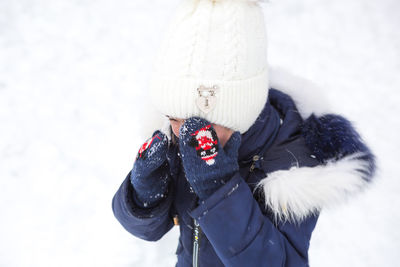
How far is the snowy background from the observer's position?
164 centimetres

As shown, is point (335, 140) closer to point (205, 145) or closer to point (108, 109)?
point (205, 145)

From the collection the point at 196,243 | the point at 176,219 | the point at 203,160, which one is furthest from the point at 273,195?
the point at 176,219

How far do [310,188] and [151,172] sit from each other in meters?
0.49

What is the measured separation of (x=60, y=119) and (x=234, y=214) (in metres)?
1.96

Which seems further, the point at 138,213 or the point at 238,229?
the point at 138,213

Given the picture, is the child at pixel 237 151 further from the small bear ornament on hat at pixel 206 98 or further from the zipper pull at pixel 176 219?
the zipper pull at pixel 176 219

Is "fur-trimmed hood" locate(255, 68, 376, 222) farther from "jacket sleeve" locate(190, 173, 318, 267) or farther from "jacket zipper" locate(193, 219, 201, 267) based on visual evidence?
"jacket zipper" locate(193, 219, 201, 267)

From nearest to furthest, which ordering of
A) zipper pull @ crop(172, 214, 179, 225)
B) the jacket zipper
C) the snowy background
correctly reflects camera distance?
the jacket zipper
zipper pull @ crop(172, 214, 179, 225)
the snowy background

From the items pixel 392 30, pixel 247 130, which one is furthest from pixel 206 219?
pixel 392 30

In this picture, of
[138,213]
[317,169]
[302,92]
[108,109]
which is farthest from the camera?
[108,109]

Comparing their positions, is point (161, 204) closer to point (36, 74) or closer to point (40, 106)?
point (40, 106)

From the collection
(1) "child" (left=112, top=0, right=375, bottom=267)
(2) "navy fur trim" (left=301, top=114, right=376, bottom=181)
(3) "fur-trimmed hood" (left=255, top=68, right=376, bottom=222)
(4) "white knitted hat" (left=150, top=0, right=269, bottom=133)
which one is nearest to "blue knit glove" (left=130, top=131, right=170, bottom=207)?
(1) "child" (left=112, top=0, right=375, bottom=267)

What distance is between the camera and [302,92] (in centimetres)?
103

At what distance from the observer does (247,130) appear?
0.90 meters
